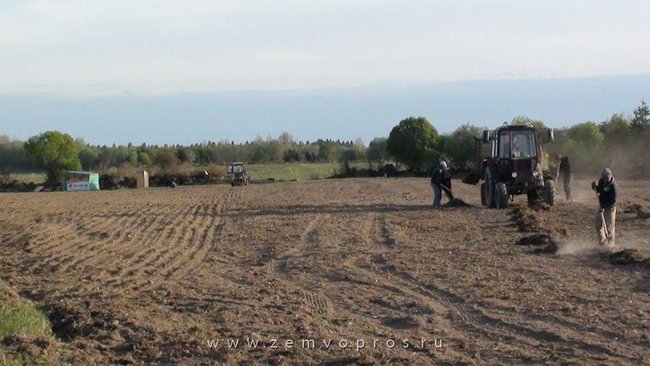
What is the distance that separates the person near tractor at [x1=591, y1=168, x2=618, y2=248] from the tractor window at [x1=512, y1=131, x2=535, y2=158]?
9.26m

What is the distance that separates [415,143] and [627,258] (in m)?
57.1

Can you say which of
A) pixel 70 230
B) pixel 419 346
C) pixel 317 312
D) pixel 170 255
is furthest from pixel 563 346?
pixel 70 230

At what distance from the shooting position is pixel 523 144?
86.0 feet

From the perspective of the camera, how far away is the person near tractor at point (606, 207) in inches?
657

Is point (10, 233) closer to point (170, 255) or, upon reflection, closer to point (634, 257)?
point (170, 255)

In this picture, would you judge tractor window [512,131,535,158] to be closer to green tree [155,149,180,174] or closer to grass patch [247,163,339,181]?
grass patch [247,163,339,181]

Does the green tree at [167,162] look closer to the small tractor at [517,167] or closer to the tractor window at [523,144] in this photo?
the small tractor at [517,167]

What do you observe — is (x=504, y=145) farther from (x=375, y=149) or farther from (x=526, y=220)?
(x=375, y=149)

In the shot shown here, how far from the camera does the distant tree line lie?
57.5 m

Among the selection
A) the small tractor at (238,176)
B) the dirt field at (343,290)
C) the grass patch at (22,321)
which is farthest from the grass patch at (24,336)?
the small tractor at (238,176)

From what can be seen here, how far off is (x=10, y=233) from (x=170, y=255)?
765 centimetres

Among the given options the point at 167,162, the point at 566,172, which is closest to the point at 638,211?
the point at 566,172

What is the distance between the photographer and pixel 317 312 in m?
11.0

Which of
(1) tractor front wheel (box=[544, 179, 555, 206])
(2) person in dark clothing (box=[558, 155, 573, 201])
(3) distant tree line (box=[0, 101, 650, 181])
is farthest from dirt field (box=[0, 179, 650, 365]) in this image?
(3) distant tree line (box=[0, 101, 650, 181])
